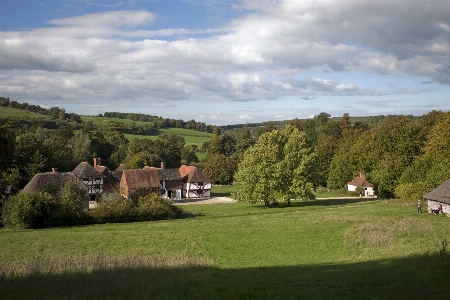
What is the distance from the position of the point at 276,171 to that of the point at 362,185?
2218cm

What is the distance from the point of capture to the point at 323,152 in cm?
7669

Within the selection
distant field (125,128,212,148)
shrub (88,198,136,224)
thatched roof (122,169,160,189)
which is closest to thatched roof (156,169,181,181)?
thatched roof (122,169,160,189)

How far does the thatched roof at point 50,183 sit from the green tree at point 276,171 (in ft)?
61.2

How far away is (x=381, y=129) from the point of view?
62.9m

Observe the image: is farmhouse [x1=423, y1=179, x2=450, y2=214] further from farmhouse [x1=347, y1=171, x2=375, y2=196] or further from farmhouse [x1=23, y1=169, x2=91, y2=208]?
farmhouse [x1=23, y1=169, x2=91, y2=208]

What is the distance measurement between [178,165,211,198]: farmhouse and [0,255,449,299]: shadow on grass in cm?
5121

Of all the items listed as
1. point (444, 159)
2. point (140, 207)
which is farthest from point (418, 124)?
point (140, 207)

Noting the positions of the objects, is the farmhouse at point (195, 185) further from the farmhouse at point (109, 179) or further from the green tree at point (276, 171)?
the green tree at point (276, 171)

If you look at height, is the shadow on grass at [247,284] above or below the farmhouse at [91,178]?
above

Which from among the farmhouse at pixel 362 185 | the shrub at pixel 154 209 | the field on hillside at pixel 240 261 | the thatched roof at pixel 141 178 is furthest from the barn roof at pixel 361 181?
the shrub at pixel 154 209

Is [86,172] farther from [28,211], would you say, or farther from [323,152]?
[323,152]

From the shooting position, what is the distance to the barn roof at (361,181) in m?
64.0

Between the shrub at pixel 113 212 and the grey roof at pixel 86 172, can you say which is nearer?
the shrub at pixel 113 212

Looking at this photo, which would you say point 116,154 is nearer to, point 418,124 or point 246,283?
point 418,124
